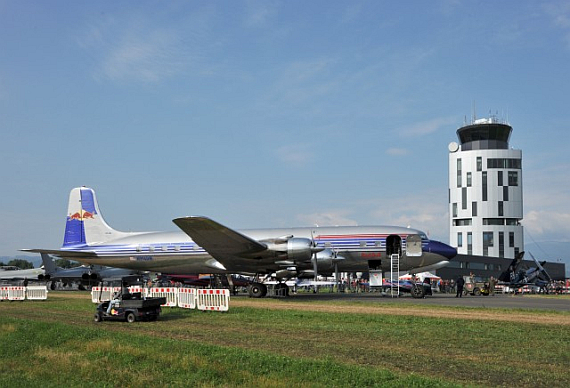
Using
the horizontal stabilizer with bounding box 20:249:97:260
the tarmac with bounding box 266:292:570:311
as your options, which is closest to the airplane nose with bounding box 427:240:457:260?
the tarmac with bounding box 266:292:570:311

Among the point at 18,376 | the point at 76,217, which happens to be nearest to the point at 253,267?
the point at 76,217

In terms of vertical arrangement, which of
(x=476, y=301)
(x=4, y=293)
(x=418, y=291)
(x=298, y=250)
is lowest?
(x=4, y=293)

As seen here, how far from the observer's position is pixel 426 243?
3459 cm

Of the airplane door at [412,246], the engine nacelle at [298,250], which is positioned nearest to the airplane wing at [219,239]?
the engine nacelle at [298,250]

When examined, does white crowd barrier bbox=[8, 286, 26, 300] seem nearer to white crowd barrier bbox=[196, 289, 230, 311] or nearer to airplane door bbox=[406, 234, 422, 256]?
white crowd barrier bbox=[196, 289, 230, 311]

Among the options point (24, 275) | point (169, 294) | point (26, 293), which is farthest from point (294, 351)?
point (24, 275)

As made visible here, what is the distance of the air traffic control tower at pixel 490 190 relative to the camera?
95000 millimetres

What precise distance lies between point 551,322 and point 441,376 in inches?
423

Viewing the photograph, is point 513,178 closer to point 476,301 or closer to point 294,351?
point 476,301

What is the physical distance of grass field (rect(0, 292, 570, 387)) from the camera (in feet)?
33.8

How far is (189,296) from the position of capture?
24969mm

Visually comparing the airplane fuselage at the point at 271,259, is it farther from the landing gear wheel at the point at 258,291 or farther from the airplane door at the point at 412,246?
the landing gear wheel at the point at 258,291

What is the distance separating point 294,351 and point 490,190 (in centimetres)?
8901

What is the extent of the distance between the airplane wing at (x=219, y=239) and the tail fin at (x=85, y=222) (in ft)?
38.9
